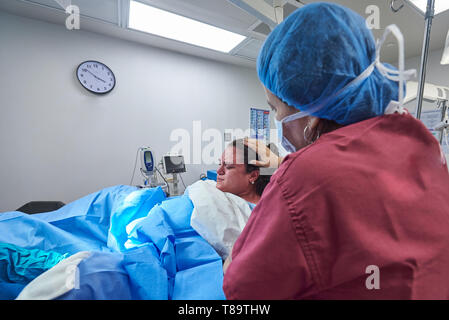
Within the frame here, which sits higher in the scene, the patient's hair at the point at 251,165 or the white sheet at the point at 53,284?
the patient's hair at the point at 251,165

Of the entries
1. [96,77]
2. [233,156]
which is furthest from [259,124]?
[96,77]

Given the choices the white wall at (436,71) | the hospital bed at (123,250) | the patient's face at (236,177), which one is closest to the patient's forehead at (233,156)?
the patient's face at (236,177)


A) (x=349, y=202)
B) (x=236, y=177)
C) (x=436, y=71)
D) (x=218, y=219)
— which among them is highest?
(x=436, y=71)

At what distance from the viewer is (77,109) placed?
6.37 feet

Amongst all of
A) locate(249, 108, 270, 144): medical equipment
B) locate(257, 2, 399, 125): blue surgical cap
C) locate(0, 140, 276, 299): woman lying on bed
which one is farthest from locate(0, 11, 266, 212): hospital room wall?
locate(257, 2, 399, 125): blue surgical cap

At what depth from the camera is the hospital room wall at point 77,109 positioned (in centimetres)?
172

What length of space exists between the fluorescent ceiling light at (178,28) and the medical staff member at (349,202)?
170 cm

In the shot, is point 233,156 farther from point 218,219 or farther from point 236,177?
point 218,219

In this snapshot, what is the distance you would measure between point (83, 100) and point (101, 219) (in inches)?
57.4

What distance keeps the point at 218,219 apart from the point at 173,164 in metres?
1.40

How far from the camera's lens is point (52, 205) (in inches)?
57.8

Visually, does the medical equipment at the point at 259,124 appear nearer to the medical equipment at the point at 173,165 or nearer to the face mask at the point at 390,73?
the medical equipment at the point at 173,165

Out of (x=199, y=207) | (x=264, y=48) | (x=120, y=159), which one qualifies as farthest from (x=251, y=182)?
(x=120, y=159)
